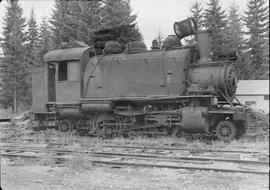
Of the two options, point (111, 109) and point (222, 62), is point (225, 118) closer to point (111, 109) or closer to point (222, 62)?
point (222, 62)

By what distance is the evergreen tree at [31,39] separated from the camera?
6.81 meters

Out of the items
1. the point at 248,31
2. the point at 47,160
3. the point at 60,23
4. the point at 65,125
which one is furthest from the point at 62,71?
the point at 248,31

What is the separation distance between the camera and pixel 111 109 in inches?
476

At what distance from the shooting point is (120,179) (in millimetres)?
5809

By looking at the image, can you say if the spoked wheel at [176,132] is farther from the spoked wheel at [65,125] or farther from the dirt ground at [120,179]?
the dirt ground at [120,179]

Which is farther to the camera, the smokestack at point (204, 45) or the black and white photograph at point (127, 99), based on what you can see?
the smokestack at point (204, 45)

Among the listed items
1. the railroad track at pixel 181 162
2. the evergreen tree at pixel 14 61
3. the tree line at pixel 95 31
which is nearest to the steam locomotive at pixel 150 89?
the tree line at pixel 95 31

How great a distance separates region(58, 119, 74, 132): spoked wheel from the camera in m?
13.7

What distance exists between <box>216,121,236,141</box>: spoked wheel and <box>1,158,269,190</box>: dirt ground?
4.61 m

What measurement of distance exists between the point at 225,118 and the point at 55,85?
21.5ft

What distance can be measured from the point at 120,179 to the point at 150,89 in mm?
6090

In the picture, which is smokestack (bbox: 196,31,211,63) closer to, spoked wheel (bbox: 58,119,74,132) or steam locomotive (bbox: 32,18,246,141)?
steam locomotive (bbox: 32,18,246,141)

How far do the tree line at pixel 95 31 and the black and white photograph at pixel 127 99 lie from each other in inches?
2.2

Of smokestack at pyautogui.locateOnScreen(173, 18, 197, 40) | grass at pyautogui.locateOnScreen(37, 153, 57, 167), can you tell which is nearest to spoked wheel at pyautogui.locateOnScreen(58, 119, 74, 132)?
smokestack at pyautogui.locateOnScreen(173, 18, 197, 40)
